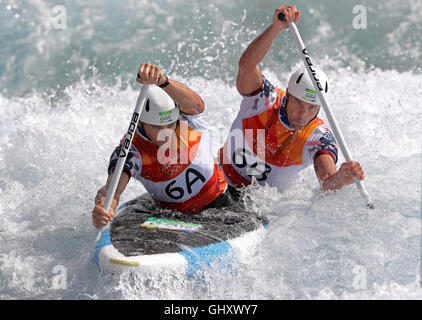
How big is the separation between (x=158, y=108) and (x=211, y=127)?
2.96 m

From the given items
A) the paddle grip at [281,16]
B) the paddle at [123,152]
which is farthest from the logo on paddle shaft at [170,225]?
the paddle grip at [281,16]

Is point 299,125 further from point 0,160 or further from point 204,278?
point 0,160

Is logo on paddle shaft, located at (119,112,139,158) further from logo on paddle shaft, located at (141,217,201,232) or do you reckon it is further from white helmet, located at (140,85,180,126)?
logo on paddle shaft, located at (141,217,201,232)

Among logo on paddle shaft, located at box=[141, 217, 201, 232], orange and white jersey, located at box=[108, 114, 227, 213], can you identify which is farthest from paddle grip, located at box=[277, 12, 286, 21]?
logo on paddle shaft, located at box=[141, 217, 201, 232]

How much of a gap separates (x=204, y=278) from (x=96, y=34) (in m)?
5.81

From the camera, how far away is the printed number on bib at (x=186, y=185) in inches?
163

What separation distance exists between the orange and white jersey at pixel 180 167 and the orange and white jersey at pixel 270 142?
1.36 ft

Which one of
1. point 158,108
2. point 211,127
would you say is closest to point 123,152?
point 158,108

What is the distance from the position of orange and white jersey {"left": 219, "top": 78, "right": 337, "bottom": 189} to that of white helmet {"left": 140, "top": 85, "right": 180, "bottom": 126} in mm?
890

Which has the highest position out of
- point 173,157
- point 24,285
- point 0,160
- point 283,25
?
point 283,25

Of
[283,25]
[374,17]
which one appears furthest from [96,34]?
[283,25]

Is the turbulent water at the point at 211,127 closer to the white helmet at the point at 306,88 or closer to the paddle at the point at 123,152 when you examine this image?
the paddle at the point at 123,152

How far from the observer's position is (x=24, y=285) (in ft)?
13.0

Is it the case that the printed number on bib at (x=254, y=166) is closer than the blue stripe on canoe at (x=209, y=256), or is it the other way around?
the blue stripe on canoe at (x=209, y=256)
